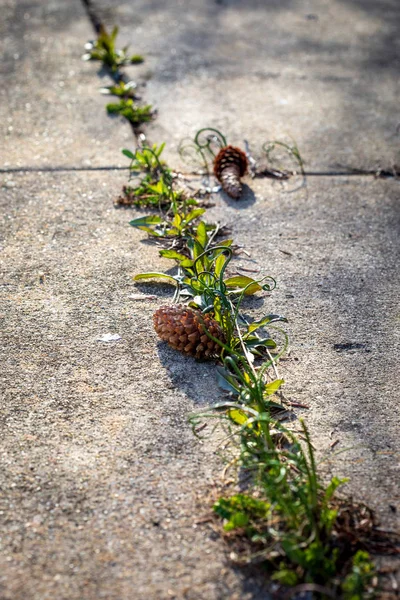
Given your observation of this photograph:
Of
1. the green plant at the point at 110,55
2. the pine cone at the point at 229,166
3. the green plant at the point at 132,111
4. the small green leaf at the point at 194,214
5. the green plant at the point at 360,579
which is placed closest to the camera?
the green plant at the point at 360,579

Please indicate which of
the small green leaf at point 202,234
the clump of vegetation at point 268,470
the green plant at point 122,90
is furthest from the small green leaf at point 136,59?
the clump of vegetation at point 268,470

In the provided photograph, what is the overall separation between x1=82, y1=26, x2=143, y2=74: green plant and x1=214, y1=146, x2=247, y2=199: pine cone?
150cm

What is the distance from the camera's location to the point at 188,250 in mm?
2590

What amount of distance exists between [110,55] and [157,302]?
2456 millimetres

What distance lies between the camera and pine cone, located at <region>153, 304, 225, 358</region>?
6.70 feet

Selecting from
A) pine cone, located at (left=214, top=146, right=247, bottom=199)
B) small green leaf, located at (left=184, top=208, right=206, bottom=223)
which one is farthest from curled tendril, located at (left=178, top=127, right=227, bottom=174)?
small green leaf, located at (left=184, top=208, right=206, bottom=223)

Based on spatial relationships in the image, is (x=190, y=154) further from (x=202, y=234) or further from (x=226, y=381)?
(x=226, y=381)

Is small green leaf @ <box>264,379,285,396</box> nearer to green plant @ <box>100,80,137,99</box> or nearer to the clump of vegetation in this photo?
the clump of vegetation

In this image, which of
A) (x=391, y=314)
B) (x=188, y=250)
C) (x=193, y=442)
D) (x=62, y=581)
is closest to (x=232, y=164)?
(x=188, y=250)

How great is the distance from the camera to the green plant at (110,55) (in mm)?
4141

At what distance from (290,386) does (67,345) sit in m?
0.76

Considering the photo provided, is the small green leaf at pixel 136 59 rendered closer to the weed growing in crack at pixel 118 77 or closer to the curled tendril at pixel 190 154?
the weed growing in crack at pixel 118 77

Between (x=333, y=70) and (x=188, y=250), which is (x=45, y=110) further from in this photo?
(x=333, y=70)

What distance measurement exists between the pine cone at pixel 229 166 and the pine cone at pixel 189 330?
104 cm
